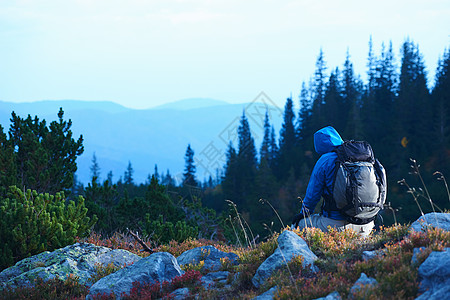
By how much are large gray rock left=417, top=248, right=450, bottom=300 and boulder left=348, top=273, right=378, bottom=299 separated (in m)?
0.48

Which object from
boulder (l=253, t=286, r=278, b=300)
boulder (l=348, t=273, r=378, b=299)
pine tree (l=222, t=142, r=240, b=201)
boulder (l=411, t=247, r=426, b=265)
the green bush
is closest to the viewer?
boulder (l=348, t=273, r=378, b=299)

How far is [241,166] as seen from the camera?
279 ft

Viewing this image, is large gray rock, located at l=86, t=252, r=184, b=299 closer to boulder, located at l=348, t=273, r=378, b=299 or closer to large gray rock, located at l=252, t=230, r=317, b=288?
large gray rock, located at l=252, t=230, r=317, b=288

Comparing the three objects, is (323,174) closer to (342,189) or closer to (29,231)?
(342,189)

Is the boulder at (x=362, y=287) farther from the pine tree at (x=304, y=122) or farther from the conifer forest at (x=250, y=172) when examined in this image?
the pine tree at (x=304, y=122)

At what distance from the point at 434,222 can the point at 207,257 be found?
11.8 feet

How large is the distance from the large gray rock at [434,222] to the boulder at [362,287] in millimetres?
1723

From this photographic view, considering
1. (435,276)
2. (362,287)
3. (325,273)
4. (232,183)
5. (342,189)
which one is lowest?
(232,183)

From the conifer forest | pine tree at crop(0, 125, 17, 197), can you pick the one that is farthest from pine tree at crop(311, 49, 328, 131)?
pine tree at crop(0, 125, 17, 197)

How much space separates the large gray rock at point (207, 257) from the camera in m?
6.89

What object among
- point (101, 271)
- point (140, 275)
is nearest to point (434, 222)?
point (140, 275)

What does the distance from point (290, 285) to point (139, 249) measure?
517cm

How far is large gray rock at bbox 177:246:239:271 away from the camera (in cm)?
689

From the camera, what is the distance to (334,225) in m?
6.70
